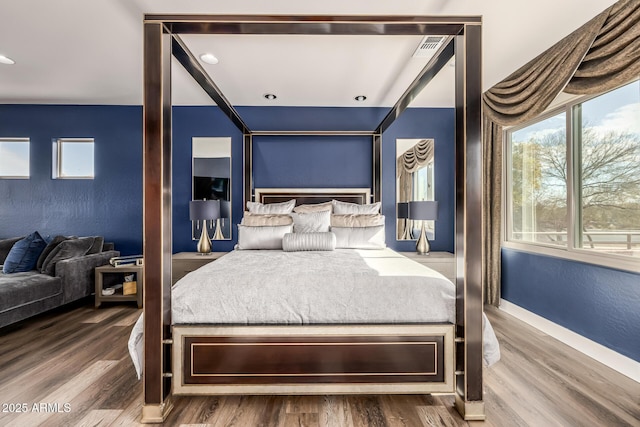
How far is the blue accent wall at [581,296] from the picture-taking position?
2.23 metres

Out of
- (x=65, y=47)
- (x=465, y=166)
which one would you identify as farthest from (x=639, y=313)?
(x=65, y=47)

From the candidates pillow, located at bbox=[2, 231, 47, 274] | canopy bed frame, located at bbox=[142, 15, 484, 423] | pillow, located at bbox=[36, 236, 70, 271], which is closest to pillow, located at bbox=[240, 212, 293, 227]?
canopy bed frame, located at bbox=[142, 15, 484, 423]

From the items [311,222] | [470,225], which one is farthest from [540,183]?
[311,222]

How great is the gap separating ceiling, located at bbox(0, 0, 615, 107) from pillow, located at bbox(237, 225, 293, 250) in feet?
5.37

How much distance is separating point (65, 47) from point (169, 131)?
6.73 feet

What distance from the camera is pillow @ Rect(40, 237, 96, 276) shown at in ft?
11.3

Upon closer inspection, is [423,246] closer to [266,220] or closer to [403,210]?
[403,210]

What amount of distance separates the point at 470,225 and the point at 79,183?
4.93 meters

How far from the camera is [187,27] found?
1714 millimetres

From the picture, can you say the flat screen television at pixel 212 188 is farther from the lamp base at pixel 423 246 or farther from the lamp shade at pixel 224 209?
the lamp base at pixel 423 246

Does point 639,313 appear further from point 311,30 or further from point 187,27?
point 187,27

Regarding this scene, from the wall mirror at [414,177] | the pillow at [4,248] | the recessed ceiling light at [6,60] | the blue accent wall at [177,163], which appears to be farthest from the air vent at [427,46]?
the pillow at [4,248]

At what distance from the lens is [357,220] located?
138 inches

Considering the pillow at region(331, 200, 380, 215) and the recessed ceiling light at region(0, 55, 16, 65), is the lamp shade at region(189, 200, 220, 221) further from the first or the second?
the recessed ceiling light at region(0, 55, 16, 65)
